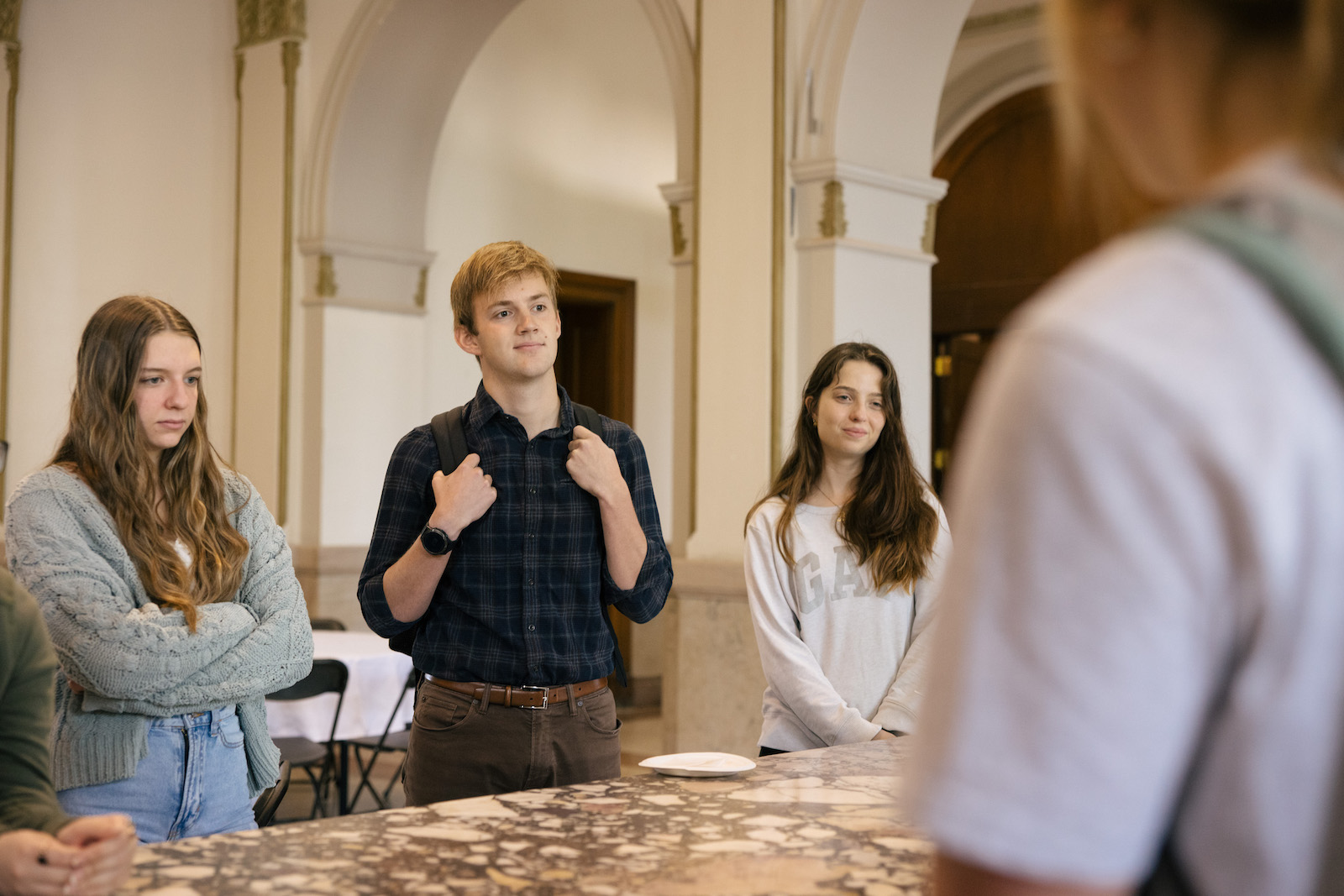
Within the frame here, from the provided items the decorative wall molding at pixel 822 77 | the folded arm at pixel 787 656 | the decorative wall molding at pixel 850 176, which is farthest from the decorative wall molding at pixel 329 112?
the folded arm at pixel 787 656

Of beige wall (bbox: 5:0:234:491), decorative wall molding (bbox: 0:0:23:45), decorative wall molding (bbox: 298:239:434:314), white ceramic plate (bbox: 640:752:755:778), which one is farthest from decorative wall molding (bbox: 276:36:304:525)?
white ceramic plate (bbox: 640:752:755:778)

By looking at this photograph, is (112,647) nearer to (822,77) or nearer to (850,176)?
(850,176)

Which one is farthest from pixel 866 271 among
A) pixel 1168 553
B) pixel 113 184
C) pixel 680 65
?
pixel 1168 553

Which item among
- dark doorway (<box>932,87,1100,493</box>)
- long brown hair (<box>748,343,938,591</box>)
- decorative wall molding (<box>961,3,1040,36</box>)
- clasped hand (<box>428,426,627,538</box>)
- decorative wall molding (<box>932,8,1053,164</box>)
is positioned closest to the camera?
clasped hand (<box>428,426,627,538</box>)

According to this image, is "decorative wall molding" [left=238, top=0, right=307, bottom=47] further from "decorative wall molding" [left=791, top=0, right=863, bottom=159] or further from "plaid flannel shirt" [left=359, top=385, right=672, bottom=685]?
"plaid flannel shirt" [left=359, top=385, right=672, bottom=685]

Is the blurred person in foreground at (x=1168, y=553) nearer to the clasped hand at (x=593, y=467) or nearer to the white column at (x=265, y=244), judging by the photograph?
the clasped hand at (x=593, y=467)

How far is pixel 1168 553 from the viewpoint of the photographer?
449 mm

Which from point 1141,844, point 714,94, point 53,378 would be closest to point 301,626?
point 1141,844

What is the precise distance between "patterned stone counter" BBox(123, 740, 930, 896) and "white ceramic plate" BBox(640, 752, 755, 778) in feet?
0.21

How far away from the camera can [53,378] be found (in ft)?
21.5

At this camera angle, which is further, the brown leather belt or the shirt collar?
the shirt collar

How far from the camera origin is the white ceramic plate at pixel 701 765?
1853 millimetres

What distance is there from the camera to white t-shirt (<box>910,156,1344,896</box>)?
0.45 metres

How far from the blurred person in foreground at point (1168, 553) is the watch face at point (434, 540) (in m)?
1.82
